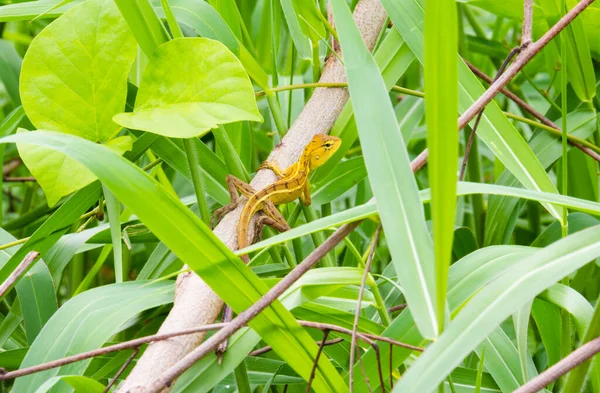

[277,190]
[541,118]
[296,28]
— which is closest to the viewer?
[296,28]

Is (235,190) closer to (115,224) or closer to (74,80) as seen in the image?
(115,224)

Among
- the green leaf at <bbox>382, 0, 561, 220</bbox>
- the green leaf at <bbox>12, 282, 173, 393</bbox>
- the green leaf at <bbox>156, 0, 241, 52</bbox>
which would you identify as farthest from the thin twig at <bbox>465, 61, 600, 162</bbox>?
the green leaf at <bbox>12, 282, 173, 393</bbox>

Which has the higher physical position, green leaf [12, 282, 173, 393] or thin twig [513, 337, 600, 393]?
thin twig [513, 337, 600, 393]

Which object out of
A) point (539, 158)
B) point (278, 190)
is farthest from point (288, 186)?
point (539, 158)

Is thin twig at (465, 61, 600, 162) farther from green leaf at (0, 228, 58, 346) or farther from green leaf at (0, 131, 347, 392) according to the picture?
green leaf at (0, 228, 58, 346)

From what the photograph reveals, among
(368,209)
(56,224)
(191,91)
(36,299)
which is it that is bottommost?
(36,299)

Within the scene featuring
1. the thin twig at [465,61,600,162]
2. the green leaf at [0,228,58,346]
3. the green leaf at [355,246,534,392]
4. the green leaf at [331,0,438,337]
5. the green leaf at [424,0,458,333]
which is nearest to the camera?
the green leaf at [424,0,458,333]

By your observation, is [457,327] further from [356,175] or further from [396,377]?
[356,175]
